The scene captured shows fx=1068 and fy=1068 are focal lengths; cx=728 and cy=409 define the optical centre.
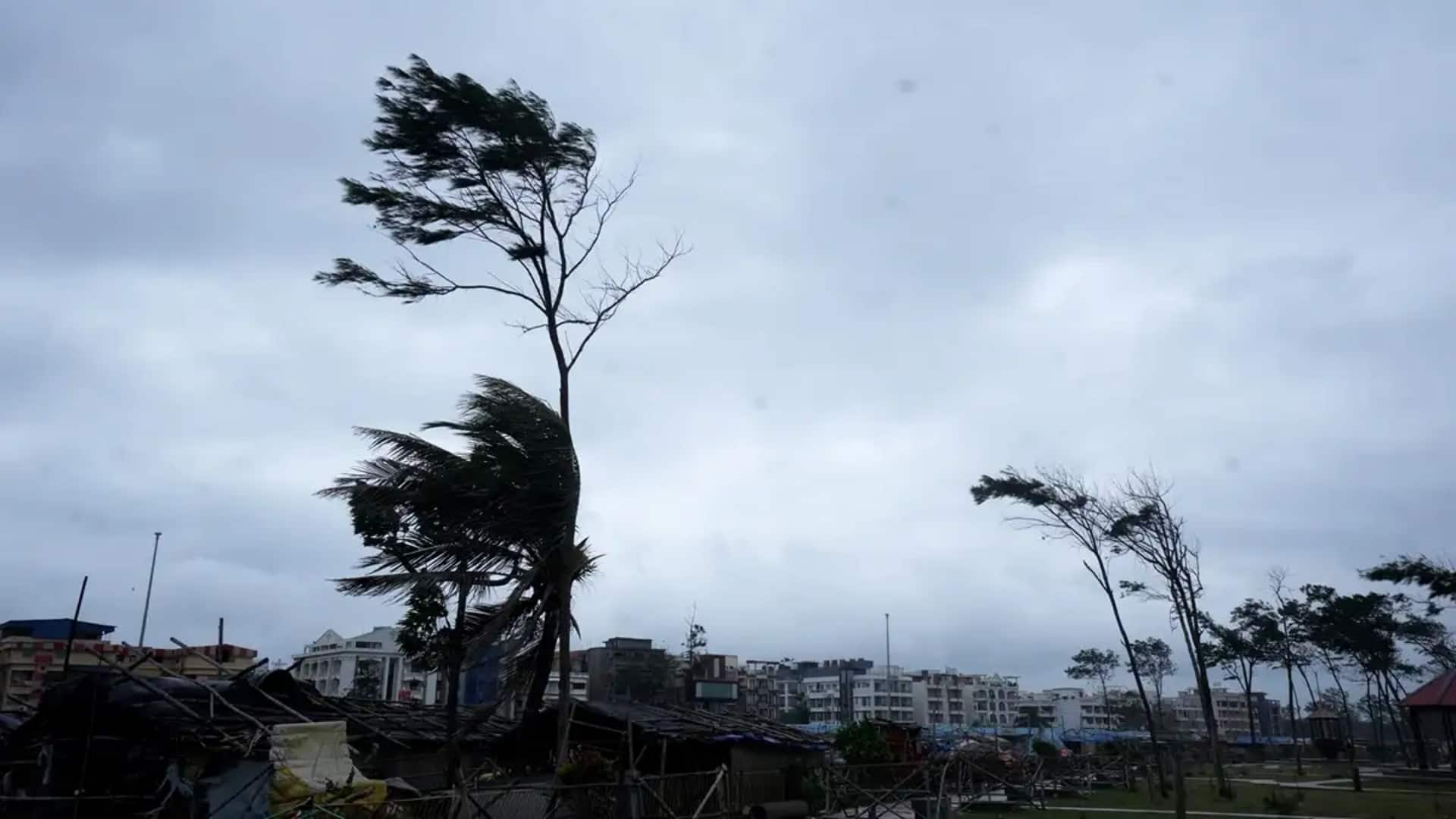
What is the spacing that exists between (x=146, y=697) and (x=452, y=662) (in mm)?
4787

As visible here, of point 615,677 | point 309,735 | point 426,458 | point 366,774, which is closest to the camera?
point 309,735

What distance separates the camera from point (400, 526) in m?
19.1

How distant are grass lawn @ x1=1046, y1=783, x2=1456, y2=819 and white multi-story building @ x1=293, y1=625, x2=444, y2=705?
46370mm

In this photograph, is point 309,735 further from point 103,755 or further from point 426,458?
point 426,458

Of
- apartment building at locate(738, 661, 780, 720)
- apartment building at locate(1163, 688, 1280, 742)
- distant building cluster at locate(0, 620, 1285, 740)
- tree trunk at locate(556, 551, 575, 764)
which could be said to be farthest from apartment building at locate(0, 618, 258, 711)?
apartment building at locate(1163, 688, 1280, 742)

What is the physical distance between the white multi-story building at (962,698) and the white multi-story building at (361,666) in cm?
7122

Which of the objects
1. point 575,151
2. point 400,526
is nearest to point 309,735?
point 400,526

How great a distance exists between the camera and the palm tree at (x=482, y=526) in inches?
739

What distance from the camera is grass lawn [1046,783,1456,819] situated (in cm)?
2425

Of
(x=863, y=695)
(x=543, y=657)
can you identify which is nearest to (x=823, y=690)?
(x=863, y=695)

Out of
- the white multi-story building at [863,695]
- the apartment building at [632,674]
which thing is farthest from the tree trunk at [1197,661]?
the white multi-story building at [863,695]

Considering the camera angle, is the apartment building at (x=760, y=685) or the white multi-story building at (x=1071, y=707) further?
the white multi-story building at (x=1071, y=707)

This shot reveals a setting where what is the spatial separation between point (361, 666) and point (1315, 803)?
214ft

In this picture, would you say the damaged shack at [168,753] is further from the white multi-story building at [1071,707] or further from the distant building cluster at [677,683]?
the white multi-story building at [1071,707]
